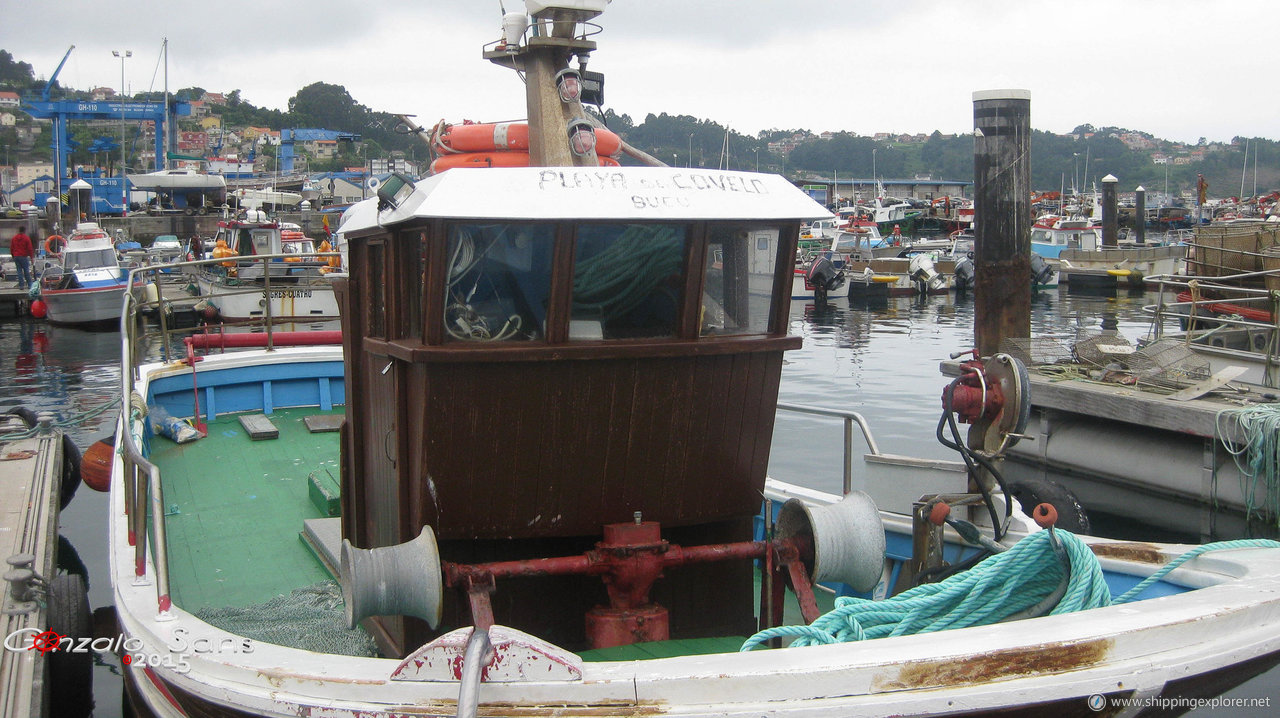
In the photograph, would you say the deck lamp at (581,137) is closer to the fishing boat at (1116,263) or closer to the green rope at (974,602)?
the green rope at (974,602)

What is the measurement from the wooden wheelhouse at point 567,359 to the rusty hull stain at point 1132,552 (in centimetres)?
175

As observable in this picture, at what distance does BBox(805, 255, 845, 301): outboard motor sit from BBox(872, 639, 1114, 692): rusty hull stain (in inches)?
1467

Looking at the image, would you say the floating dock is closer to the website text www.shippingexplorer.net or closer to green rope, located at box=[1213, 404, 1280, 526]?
the website text www.shippingexplorer.net

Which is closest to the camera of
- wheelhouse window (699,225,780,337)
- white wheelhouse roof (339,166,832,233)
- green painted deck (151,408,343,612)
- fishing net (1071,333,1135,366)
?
white wheelhouse roof (339,166,832,233)

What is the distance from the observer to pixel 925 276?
4303cm

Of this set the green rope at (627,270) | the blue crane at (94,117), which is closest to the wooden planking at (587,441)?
the green rope at (627,270)

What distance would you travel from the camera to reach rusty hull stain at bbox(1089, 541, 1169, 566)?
4.92 metres

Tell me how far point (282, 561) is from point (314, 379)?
4312 millimetres

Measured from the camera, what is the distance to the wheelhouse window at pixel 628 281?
14.9ft

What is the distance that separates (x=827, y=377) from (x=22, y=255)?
2843 cm

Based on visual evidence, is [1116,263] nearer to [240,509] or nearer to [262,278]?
[262,278]

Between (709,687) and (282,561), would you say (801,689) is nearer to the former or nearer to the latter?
(709,687)

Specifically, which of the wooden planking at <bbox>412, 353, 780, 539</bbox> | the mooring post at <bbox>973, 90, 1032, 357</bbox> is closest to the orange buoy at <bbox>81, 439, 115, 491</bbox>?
the wooden planking at <bbox>412, 353, 780, 539</bbox>

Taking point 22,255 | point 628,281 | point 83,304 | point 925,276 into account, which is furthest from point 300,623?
point 925,276
